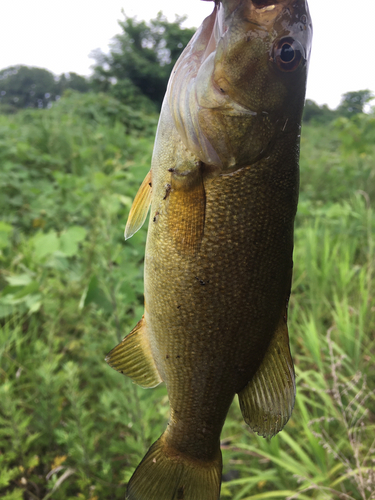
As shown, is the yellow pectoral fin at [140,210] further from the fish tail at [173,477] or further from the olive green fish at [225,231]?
the fish tail at [173,477]

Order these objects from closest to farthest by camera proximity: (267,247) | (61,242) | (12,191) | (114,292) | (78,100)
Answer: (267,247)
(114,292)
(61,242)
(12,191)
(78,100)

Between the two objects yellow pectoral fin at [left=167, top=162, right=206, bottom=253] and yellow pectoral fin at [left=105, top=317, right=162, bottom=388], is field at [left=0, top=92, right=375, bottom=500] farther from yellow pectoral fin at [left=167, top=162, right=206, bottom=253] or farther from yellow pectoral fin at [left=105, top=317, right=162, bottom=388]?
yellow pectoral fin at [left=167, top=162, right=206, bottom=253]

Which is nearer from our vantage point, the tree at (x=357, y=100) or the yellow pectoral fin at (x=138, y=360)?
the yellow pectoral fin at (x=138, y=360)

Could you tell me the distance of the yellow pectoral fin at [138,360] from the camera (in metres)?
0.81

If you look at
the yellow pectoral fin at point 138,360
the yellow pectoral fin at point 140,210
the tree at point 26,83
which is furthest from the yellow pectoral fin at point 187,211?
the tree at point 26,83

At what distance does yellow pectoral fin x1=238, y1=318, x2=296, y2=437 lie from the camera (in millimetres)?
704

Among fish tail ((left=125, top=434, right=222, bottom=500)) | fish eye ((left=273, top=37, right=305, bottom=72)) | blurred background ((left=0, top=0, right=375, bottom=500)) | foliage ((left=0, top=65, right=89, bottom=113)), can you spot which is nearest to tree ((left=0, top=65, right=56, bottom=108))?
Result: foliage ((left=0, top=65, right=89, bottom=113))

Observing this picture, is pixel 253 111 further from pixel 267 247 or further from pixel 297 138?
pixel 267 247

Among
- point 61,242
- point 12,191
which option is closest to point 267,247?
point 61,242

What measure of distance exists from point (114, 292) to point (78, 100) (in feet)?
23.8

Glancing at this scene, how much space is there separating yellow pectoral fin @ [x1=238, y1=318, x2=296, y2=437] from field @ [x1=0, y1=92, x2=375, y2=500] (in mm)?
622

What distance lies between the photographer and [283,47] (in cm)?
70

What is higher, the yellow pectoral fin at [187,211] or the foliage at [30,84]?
the foliage at [30,84]

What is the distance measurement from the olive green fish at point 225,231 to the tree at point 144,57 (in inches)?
330
